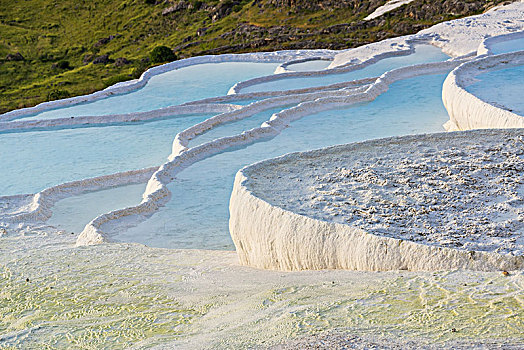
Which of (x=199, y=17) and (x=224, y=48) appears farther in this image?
(x=199, y=17)

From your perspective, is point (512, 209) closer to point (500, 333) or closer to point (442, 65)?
point (500, 333)

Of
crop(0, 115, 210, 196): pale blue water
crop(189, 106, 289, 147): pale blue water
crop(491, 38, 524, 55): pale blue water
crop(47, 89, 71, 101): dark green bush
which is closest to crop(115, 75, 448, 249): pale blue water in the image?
crop(189, 106, 289, 147): pale blue water

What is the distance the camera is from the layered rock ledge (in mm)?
3453

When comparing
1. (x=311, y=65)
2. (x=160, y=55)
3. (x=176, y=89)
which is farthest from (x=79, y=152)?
(x=160, y=55)

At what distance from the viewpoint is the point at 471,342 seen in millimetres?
2537

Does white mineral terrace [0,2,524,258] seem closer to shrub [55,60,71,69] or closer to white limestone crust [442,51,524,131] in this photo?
white limestone crust [442,51,524,131]

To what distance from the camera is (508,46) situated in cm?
1209

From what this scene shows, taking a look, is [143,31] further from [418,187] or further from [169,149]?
[418,187]

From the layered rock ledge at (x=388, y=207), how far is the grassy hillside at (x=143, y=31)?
18.4 m

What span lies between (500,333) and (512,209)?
148 centimetres

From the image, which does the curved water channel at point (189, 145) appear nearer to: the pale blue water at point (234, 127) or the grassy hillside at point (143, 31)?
the pale blue water at point (234, 127)

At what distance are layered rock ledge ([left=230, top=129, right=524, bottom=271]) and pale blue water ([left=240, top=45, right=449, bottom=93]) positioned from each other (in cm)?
736

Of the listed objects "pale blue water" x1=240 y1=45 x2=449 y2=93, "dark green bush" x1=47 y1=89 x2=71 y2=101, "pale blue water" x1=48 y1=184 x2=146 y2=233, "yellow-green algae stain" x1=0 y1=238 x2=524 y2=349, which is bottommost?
"dark green bush" x1=47 y1=89 x2=71 y2=101

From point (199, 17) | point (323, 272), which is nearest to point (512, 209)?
point (323, 272)
